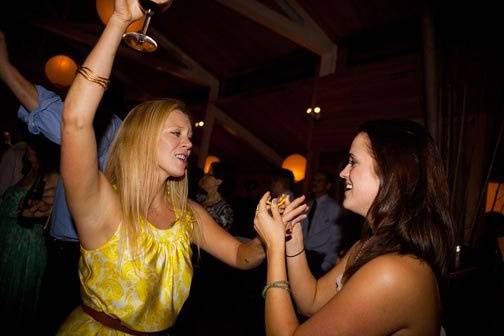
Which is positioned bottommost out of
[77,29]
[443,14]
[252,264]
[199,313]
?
Result: [199,313]

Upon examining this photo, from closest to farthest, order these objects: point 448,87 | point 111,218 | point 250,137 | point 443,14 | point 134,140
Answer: point 111,218 → point 134,140 → point 448,87 → point 443,14 → point 250,137

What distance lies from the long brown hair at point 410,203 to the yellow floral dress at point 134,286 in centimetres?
80

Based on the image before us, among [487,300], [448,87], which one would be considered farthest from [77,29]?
Answer: [487,300]

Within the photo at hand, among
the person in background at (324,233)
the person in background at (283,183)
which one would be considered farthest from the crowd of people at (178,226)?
the person in background at (283,183)

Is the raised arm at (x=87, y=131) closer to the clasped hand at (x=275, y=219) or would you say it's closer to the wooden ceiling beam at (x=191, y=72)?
the clasped hand at (x=275, y=219)

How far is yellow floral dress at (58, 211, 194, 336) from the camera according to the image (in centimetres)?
139

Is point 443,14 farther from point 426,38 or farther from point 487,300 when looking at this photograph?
point 487,300

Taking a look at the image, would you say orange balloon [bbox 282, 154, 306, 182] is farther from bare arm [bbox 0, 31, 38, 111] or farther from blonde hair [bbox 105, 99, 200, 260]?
bare arm [bbox 0, 31, 38, 111]

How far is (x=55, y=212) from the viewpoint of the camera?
77.5 inches

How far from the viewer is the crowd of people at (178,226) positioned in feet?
3.93

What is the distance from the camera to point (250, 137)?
12469mm

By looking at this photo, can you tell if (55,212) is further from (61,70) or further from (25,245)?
(61,70)

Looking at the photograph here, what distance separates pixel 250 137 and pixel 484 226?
926 cm

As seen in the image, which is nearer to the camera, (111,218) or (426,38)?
(111,218)
